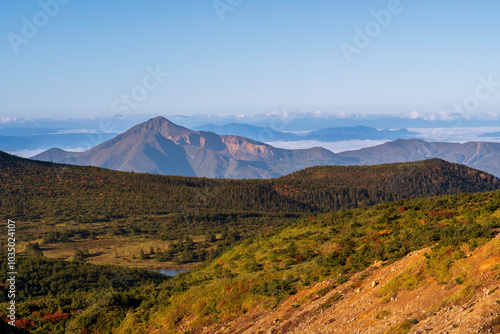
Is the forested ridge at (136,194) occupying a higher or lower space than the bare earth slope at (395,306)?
lower

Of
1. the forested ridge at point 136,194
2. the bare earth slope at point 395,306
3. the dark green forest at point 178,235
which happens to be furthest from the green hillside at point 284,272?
the forested ridge at point 136,194

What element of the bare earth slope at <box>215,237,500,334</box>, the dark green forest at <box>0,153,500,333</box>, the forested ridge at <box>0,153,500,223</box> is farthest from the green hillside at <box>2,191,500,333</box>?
the forested ridge at <box>0,153,500,223</box>

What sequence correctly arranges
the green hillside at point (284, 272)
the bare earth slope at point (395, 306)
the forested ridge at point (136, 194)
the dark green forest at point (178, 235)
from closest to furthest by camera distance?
the bare earth slope at point (395, 306), the green hillside at point (284, 272), the dark green forest at point (178, 235), the forested ridge at point (136, 194)

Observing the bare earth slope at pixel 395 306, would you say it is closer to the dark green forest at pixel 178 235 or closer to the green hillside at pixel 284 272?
the green hillside at pixel 284 272

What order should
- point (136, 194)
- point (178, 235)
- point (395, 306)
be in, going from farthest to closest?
1. point (136, 194)
2. point (178, 235)
3. point (395, 306)

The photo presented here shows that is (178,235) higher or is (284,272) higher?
(284,272)

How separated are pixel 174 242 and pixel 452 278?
94.8 m

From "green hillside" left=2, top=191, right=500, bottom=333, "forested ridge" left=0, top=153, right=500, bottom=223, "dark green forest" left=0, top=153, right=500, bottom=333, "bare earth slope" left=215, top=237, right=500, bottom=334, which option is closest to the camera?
"bare earth slope" left=215, top=237, right=500, bottom=334

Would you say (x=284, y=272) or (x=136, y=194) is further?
(x=136, y=194)

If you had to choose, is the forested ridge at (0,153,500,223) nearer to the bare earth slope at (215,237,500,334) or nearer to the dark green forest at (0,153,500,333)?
the dark green forest at (0,153,500,333)

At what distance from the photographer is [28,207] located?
130500mm

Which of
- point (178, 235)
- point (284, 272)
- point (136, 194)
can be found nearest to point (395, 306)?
point (284, 272)

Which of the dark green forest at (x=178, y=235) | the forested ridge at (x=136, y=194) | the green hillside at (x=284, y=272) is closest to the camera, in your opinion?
the green hillside at (x=284, y=272)

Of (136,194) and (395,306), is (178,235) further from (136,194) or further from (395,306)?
(395,306)
